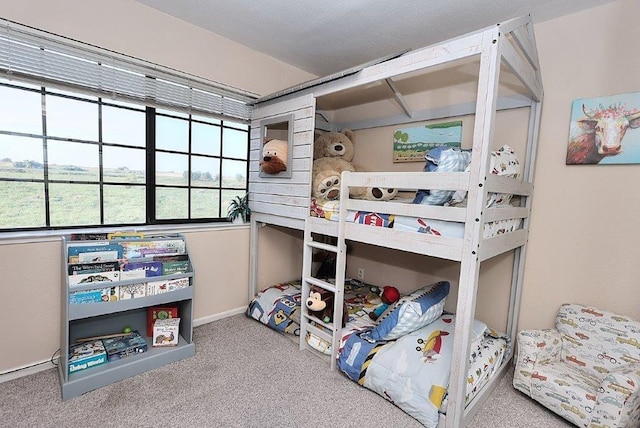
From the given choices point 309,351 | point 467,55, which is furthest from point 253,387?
point 467,55

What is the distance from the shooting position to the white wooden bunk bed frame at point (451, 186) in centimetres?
143

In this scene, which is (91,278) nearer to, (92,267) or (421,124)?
(92,267)

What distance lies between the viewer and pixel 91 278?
1.85m

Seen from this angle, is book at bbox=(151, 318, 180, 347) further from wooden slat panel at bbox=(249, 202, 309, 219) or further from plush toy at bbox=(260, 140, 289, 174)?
plush toy at bbox=(260, 140, 289, 174)

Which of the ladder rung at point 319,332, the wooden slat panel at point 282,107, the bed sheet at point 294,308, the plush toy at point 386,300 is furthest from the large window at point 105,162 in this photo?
the plush toy at point 386,300

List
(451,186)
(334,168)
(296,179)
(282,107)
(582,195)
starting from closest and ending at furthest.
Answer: (451,186) → (582,195) → (296,179) → (282,107) → (334,168)

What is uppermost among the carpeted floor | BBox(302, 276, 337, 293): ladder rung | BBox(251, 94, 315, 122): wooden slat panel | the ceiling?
the ceiling

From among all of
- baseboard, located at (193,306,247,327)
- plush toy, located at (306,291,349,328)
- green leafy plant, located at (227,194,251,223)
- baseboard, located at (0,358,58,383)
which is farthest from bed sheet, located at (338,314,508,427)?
baseboard, located at (0,358,58,383)

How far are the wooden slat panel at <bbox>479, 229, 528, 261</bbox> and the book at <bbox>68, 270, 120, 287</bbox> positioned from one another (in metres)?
2.15

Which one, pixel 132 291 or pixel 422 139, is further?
pixel 422 139

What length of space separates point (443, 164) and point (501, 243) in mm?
603

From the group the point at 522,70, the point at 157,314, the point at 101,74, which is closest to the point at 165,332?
the point at 157,314

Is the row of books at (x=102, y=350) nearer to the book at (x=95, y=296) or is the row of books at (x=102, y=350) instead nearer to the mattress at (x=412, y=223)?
the book at (x=95, y=296)

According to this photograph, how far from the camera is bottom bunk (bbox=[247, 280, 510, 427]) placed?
1.66 metres
